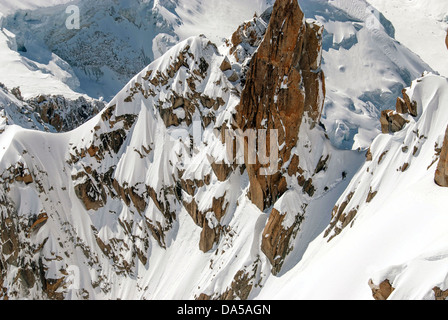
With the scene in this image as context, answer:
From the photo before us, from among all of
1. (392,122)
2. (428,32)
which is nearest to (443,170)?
(392,122)

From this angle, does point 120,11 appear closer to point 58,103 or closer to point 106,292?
point 58,103

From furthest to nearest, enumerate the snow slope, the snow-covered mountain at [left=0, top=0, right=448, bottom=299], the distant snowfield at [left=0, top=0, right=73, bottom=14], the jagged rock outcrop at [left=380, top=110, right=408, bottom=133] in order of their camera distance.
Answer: the distant snowfield at [left=0, top=0, right=73, bottom=14], the jagged rock outcrop at [left=380, top=110, right=408, bottom=133], the snow-covered mountain at [left=0, top=0, right=448, bottom=299], the snow slope

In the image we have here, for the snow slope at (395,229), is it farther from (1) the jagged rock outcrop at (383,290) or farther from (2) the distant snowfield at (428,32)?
(2) the distant snowfield at (428,32)

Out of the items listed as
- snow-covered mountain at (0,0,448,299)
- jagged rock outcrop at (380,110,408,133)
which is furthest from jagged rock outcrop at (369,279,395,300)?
jagged rock outcrop at (380,110,408,133)

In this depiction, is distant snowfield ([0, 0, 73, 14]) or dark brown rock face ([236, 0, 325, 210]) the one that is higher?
dark brown rock face ([236, 0, 325, 210])

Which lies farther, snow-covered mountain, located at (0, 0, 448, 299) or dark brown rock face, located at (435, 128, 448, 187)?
snow-covered mountain, located at (0, 0, 448, 299)

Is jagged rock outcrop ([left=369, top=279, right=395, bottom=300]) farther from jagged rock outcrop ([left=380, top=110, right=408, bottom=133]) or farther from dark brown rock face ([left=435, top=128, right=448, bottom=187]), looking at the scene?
jagged rock outcrop ([left=380, top=110, right=408, bottom=133])

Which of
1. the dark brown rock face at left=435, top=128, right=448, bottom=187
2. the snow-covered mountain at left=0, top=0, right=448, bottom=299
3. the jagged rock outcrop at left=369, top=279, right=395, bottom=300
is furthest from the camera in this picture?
the snow-covered mountain at left=0, top=0, right=448, bottom=299
